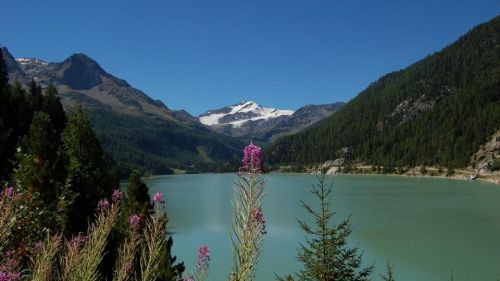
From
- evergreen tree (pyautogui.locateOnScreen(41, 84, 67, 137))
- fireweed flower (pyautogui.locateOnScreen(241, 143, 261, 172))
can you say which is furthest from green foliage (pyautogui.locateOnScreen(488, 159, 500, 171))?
fireweed flower (pyautogui.locateOnScreen(241, 143, 261, 172))

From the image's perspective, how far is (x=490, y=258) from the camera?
3575 centimetres

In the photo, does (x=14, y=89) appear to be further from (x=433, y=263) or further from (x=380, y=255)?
(x=433, y=263)

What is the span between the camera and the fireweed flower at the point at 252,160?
3.14 metres

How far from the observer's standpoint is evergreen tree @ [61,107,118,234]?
65.8 feet

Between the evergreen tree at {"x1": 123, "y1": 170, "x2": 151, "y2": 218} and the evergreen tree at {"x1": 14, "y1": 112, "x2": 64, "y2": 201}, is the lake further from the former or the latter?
the evergreen tree at {"x1": 14, "y1": 112, "x2": 64, "y2": 201}

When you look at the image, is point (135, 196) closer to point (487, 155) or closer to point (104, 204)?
point (104, 204)

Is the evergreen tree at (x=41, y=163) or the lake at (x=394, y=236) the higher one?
the evergreen tree at (x=41, y=163)

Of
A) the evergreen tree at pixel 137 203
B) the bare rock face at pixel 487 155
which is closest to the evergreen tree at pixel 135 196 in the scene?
the evergreen tree at pixel 137 203

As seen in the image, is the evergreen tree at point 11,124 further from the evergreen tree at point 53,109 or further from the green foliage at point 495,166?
the green foliage at point 495,166

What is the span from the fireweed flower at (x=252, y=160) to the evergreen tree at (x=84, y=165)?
18.1 metres

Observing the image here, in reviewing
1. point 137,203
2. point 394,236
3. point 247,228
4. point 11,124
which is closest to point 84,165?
point 137,203

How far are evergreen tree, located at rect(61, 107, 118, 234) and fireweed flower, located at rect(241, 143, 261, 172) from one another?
18.1 metres

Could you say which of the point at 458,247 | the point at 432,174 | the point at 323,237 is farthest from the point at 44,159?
the point at 432,174

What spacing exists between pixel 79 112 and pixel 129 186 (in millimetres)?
4627
